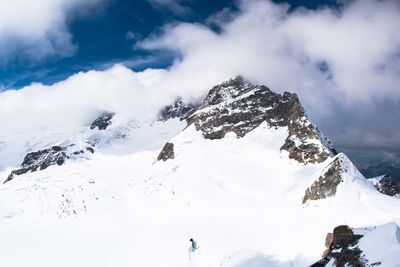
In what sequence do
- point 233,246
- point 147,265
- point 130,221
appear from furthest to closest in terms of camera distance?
1. point 130,221
2. point 233,246
3. point 147,265

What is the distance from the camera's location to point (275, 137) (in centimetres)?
13850

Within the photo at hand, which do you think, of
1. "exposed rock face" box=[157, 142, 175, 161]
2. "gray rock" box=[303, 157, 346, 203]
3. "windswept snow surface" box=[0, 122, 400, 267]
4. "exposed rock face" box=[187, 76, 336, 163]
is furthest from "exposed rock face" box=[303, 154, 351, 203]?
"exposed rock face" box=[157, 142, 175, 161]

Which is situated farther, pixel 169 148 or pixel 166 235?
pixel 169 148

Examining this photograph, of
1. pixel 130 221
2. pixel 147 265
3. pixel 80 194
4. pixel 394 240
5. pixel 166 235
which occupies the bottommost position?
pixel 394 240

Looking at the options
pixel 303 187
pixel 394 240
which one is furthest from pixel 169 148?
pixel 394 240

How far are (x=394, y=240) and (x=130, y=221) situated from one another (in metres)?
63.3

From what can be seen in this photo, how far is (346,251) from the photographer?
27.6m

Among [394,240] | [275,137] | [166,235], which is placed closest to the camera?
[394,240]

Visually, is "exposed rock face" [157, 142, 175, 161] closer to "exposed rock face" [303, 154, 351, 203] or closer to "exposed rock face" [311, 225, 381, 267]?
"exposed rock face" [303, 154, 351, 203]

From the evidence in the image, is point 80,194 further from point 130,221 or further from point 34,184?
point 130,221

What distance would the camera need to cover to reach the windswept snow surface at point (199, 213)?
2185 inches

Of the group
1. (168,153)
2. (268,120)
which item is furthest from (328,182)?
(168,153)

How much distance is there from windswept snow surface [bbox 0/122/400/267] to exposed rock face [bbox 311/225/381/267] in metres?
0.71

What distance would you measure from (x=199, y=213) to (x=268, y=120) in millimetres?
71864
